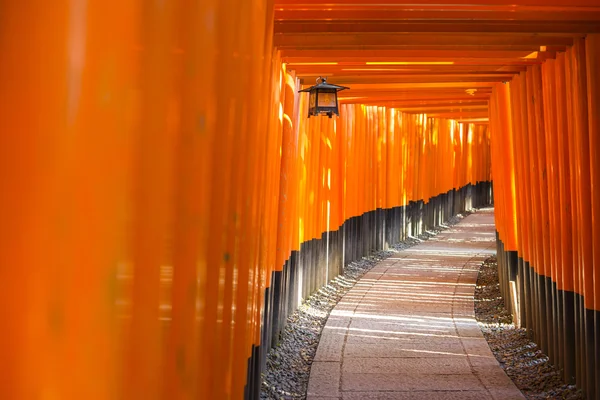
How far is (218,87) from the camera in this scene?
2.97m

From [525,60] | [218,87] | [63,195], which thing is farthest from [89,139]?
[525,60]

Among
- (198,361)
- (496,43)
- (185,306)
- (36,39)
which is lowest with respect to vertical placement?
(198,361)

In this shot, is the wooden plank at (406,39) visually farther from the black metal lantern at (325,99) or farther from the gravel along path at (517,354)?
the gravel along path at (517,354)

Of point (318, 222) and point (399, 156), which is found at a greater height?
point (399, 156)

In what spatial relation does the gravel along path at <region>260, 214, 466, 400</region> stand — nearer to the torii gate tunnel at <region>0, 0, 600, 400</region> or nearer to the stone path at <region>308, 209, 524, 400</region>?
the stone path at <region>308, 209, 524, 400</region>

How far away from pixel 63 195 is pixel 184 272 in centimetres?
104

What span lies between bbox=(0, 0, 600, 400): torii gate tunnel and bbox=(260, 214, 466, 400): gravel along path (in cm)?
27

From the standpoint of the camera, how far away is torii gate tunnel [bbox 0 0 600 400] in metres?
1.53

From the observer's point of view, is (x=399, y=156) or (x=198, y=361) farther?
(x=399, y=156)

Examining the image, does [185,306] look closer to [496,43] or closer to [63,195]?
[63,195]

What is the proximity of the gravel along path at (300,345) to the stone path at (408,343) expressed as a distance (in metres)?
0.13

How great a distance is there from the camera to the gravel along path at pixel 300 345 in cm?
710

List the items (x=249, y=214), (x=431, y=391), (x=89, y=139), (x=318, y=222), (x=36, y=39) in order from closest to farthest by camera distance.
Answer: (x=36, y=39), (x=89, y=139), (x=249, y=214), (x=431, y=391), (x=318, y=222)

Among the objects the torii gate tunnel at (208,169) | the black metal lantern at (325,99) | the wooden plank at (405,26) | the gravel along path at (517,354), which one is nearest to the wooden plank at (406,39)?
the torii gate tunnel at (208,169)
